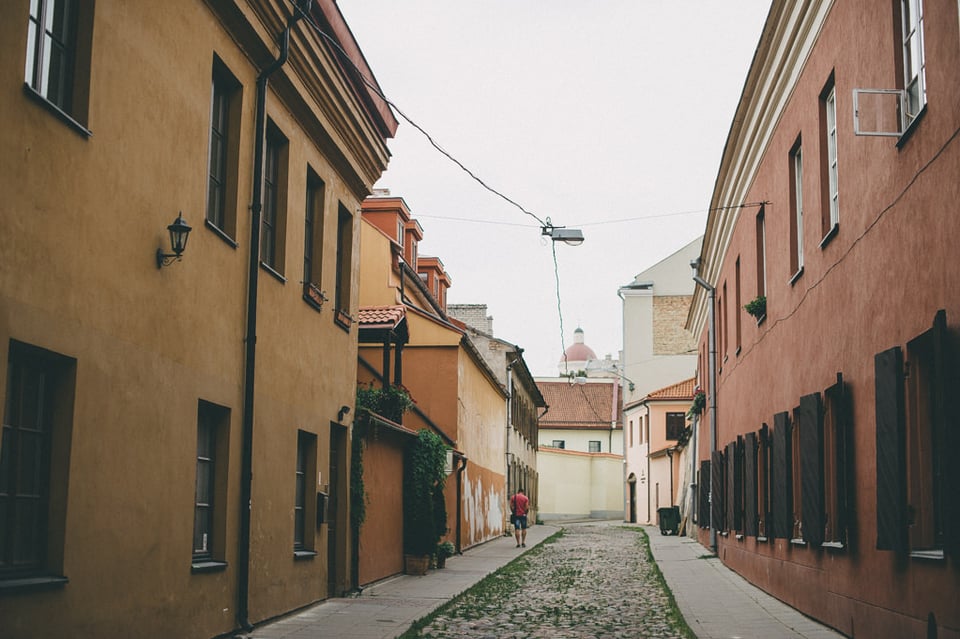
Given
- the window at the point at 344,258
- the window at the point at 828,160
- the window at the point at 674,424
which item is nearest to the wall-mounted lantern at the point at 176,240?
the window at the point at 344,258

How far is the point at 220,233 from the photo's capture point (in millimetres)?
10477

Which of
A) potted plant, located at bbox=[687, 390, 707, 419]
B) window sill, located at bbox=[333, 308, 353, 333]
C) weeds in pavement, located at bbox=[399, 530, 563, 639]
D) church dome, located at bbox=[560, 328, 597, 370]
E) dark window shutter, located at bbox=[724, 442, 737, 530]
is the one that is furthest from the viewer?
church dome, located at bbox=[560, 328, 597, 370]

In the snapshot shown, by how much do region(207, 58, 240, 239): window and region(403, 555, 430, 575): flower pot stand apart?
1028 centimetres

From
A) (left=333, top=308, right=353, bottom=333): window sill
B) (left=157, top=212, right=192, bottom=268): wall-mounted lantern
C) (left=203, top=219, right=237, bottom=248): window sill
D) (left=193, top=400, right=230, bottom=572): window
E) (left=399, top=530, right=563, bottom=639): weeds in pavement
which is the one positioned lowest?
(left=399, top=530, right=563, bottom=639): weeds in pavement

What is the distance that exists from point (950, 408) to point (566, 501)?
6352 centimetres

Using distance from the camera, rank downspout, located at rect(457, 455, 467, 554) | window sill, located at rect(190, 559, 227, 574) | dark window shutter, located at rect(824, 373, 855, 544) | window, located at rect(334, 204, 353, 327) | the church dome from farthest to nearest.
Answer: the church dome < downspout, located at rect(457, 455, 467, 554) < window, located at rect(334, 204, 353, 327) < dark window shutter, located at rect(824, 373, 855, 544) < window sill, located at rect(190, 559, 227, 574)

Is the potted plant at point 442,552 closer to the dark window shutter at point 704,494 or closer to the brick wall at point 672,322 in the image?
the dark window shutter at point 704,494

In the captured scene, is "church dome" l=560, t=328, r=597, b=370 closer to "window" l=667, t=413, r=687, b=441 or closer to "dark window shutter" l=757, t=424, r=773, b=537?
"window" l=667, t=413, r=687, b=441

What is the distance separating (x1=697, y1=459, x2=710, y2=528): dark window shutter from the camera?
94.5ft

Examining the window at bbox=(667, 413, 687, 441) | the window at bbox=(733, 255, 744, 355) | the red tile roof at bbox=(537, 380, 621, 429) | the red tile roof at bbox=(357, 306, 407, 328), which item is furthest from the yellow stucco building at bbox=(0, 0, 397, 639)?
the red tile roof at bbox=(537, 380, 621, 429)

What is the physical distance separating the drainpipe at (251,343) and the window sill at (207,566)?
531 mm

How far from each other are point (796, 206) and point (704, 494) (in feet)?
52.4

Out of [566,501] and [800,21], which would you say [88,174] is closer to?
[800,21]

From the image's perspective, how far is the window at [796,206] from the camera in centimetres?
1470
